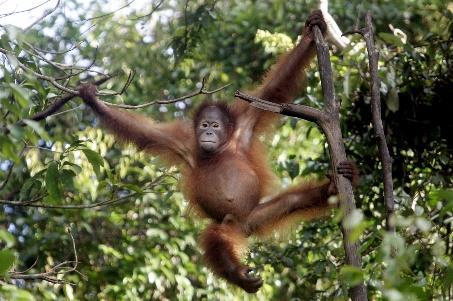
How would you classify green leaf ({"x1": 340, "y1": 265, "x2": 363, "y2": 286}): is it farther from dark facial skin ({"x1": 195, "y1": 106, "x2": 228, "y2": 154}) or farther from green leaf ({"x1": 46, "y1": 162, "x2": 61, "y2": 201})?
dark facial skin ({"x1": 195, "y1": 106, "x2": 228, "y2": 154})

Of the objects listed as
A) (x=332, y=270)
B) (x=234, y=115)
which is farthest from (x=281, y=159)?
(x=332, y=270)

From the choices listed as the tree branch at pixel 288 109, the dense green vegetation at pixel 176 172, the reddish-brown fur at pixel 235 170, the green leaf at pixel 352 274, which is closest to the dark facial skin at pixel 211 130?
the reddish-brown fur at pixel 235 170

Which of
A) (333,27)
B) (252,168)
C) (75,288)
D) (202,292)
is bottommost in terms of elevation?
(75,288)

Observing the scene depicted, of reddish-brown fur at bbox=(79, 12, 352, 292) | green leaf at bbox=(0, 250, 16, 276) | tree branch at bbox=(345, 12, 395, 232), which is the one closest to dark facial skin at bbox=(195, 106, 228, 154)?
reddish-brown fur at bbox=(79, 12, 352, 292)

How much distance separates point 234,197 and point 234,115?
2.21 feet

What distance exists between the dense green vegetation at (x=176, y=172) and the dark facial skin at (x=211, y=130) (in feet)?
1.01

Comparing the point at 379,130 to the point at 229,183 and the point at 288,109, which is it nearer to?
the point at 288,109

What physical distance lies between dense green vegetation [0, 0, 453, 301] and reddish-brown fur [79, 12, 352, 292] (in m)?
0.21

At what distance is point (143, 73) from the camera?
27.5 ft

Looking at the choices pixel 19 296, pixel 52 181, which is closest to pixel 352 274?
pixel 19 296

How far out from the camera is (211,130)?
15.9 feet

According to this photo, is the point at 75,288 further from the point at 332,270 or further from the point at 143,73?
the point at 332,270

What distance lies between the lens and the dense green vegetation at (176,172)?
3.62m

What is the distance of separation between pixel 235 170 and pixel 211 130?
34cm
